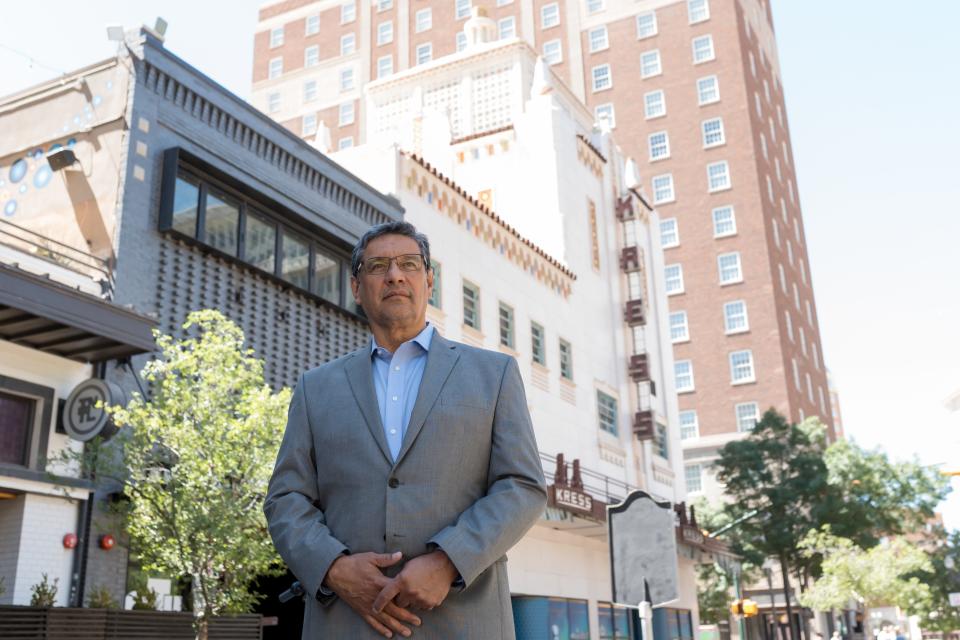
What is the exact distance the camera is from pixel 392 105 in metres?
35.2

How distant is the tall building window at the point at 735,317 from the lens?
2079 inches

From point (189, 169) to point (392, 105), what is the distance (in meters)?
19.3

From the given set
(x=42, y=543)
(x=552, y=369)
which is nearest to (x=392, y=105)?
(x=552, y=369)

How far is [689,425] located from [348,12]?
40.3 m

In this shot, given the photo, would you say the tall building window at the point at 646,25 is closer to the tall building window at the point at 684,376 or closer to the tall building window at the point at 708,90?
the tall building window at the point at 708,90

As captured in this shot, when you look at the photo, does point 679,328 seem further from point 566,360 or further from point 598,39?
point 566,360

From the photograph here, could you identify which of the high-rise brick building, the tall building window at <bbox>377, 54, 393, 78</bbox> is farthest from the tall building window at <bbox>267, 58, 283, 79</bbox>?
the tall building window at <bbox>377, 54, 393, 78</bbox>

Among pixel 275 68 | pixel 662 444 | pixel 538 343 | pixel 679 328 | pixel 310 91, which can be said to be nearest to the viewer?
pixel 538 343

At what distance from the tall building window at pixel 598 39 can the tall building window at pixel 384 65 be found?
14244mm

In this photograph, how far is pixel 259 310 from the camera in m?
17.7

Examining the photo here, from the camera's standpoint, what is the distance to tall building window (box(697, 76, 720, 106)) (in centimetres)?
5859

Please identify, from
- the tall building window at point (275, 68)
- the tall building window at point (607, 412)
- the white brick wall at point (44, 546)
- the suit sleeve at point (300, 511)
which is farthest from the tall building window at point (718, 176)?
the suit sleeve at point (300, 511)

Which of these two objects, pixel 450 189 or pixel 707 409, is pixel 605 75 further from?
pixel 450 189

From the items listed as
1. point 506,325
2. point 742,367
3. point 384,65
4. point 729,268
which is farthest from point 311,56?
point 506,325
